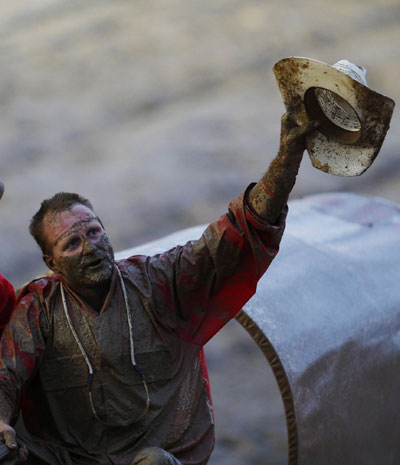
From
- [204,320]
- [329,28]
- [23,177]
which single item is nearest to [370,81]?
[329,28]

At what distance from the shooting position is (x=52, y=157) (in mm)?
7133

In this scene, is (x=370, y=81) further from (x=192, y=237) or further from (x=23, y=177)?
(x=192, y=237)

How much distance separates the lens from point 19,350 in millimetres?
2770

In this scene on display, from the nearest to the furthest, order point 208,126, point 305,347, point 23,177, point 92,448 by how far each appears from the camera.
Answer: point 92,448 → point 305,347 → point 23,177 → point 208,126

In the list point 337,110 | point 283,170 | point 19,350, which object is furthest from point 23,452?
point 337,110

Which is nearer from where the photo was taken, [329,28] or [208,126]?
[208,126]

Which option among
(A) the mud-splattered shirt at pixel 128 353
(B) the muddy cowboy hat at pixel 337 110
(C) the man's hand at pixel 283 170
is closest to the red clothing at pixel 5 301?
(A) the mud-splattered shirt at pixel 128 353

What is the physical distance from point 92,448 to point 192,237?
1.43 metres

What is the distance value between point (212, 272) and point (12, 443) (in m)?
0.67

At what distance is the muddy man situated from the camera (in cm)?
277

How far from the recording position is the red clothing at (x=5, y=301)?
3127 mm

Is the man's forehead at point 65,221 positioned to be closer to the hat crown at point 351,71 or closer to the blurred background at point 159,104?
the hat crown at point 351,71

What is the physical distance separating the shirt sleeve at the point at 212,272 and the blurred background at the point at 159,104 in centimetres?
267

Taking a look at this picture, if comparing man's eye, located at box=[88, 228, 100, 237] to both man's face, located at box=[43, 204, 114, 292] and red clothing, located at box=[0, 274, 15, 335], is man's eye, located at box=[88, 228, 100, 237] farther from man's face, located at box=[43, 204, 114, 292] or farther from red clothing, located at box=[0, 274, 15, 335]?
red clothing, located at box=[0, 274, 15, 335]
